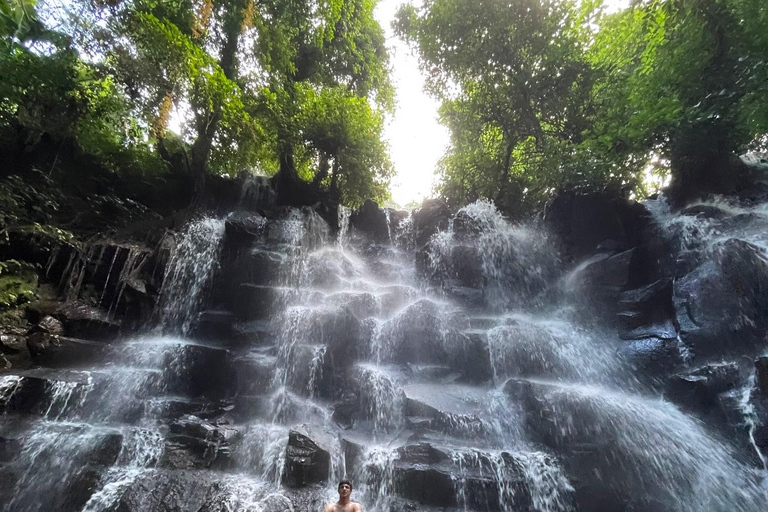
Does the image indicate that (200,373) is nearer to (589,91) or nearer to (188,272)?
(188,272)

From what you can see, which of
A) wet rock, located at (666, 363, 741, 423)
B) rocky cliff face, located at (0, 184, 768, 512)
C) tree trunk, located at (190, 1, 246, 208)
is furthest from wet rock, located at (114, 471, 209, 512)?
tree trunk, located at (190, 1, 246, 208)

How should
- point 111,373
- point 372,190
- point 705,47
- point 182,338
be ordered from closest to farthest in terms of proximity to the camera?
point 111,373
point 705,47
point 182,338
point 372,190

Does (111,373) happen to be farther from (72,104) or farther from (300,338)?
(72,104)

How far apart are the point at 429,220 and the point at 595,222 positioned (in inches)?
240

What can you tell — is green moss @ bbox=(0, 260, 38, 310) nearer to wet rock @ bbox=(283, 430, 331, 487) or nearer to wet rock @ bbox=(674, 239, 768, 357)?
wet rock @ bbox=(283, 430, 331, 487)

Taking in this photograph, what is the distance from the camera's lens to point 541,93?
15.0 m

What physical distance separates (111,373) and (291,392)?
4.06 m

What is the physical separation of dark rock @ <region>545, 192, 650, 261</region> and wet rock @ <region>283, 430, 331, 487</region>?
10.1 m

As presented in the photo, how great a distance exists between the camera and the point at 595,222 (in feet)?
40.0

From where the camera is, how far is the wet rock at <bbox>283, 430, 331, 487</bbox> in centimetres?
628

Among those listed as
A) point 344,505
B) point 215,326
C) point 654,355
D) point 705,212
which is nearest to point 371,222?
point 215,326

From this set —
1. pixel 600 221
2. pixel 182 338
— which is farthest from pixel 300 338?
pixel 600 221

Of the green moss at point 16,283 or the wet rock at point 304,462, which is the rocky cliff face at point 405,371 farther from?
the green moss at point 16,283

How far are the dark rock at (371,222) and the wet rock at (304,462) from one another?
1000 centimetres
